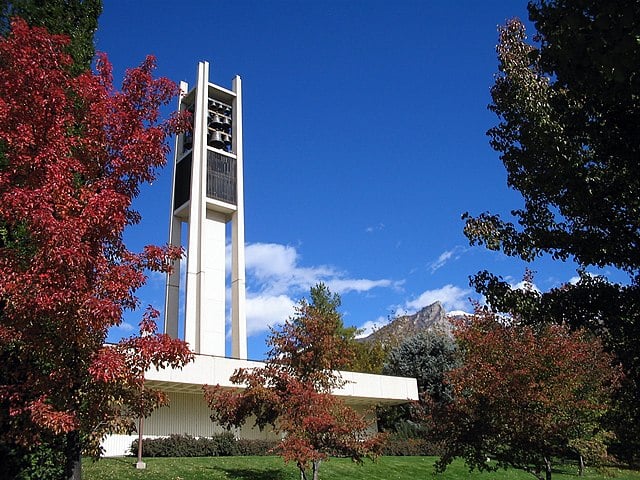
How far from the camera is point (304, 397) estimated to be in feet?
45.5

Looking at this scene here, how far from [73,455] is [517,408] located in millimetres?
8724

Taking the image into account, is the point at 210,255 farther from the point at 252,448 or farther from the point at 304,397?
the point at 304,397

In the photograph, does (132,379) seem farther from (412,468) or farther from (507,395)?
(412,468)

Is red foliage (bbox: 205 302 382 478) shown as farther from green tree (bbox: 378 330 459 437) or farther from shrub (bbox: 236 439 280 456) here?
green tree (bbox: 378 330 459 437)

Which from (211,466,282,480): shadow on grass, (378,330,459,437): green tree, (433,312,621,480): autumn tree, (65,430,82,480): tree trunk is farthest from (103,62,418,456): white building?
(65,430,82,480): tree trunk

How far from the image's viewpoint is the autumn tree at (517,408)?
11914 mm

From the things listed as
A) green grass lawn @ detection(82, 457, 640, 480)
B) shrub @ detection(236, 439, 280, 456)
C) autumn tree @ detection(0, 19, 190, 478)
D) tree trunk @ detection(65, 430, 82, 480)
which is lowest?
green grass lawn @ detection(82, 457, 640, 480)

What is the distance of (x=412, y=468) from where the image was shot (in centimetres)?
2333

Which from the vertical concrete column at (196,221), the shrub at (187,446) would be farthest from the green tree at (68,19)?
the vertical concrete column at (196,221)

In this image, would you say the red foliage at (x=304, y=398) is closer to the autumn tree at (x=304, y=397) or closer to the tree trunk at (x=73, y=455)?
the autumn tree at (x=304, y=397)

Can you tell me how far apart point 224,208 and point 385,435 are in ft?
68.9

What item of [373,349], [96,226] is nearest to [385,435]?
[96,226]

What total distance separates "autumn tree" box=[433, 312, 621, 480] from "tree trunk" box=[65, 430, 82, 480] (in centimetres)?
766

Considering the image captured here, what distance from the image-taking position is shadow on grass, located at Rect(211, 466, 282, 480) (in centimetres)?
1730
